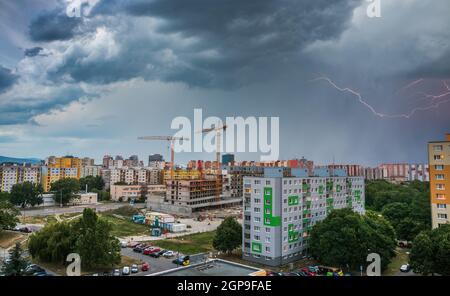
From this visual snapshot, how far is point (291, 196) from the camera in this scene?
859cm

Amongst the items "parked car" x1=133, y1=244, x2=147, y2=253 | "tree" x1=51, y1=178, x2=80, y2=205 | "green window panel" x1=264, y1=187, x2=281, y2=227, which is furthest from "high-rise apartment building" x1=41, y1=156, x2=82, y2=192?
"green window panel" x1=264, y1=187, x2=281, y2=227

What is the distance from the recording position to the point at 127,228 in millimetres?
13109

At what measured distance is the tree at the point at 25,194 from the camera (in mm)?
17625

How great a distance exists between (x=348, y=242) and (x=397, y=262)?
2061mm

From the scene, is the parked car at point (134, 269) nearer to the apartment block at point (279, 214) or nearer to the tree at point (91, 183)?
the apartment block at point (279, 214)

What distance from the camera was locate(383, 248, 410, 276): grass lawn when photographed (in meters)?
7.72

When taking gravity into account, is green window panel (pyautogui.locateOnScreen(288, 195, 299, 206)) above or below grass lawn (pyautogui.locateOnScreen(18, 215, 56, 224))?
above

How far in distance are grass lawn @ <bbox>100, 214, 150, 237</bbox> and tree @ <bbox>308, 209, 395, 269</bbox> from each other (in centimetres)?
695

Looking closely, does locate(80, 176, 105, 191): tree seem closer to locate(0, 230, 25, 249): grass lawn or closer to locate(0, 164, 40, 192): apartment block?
locate(0, 164, 40, 192): apartment block

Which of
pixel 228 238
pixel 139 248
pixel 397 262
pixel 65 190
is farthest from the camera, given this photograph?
pixel 65 190

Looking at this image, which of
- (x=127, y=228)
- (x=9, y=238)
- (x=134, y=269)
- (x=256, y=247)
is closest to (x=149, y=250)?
(x=134, y=269)

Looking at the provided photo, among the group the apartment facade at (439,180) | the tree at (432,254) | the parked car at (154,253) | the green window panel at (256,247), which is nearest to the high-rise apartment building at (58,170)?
the parked car at (154,253)

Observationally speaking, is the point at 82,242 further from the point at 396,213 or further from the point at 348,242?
the point at 396,213
